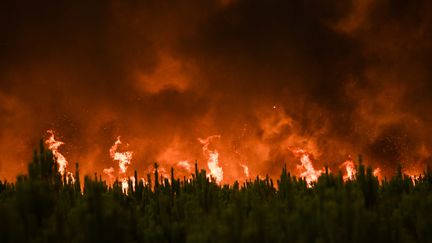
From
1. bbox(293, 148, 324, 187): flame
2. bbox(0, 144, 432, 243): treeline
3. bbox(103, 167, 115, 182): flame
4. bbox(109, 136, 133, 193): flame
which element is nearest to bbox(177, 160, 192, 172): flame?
bbox(109, 136, 133, 193): flame

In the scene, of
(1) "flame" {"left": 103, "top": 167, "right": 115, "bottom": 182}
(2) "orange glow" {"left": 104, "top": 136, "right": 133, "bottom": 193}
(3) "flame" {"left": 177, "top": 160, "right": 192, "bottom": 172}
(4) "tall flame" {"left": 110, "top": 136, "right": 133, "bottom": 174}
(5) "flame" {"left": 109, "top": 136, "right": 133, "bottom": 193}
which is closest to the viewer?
(1) "flame" {"left": 103, "top": 167, "right": 115, "bottom": 182}

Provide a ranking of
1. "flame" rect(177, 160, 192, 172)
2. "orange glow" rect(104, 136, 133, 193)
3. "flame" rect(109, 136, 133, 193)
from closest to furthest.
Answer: "orange glow" rect(104, 136, 133, 193)
"flame" rect(109, 136, 133, 193)
"flame" rect(177, 160, 192, 172)

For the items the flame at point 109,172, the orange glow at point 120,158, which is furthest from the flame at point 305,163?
the flame at point 109,172

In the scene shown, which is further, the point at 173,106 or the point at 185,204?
the point at 173,106

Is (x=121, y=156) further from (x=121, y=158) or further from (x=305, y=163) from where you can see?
(x=305, y=163)

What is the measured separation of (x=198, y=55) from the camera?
32688 mm

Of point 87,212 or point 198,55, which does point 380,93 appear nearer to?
point 198,55

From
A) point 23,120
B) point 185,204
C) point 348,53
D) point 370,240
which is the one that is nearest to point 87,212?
point 185,204

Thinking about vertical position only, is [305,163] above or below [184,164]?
below

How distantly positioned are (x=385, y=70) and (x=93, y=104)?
62.8ft

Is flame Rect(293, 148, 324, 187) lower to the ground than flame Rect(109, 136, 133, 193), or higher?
lower

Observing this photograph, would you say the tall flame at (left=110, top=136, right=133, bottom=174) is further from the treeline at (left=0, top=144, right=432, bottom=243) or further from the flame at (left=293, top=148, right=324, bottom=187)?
the treeline at (left=0, top=144, right=432, bottom=243)

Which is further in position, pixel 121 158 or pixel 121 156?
pixel 121 156

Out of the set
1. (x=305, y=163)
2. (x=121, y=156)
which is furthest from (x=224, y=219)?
(x=121, y=156)
